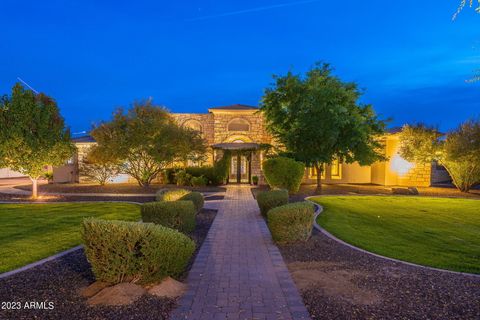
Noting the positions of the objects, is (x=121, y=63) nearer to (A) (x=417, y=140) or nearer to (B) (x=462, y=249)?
(A) (x=417, y=140)

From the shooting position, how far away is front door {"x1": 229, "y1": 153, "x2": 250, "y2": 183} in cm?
2480

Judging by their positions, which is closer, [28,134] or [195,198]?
[195,198]

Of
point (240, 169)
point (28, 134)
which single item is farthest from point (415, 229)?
point (240, 169)

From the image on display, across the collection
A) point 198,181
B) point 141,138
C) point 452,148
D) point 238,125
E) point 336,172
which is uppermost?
point 238,125

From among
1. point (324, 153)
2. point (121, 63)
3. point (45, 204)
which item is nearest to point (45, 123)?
point (45, 204)

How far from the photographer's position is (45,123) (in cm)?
1424

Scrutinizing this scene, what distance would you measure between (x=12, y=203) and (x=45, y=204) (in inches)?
64.5

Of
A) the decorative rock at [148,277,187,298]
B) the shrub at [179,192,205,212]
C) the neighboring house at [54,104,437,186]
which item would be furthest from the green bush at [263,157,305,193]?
the decorative rock at [148,277,187,298]

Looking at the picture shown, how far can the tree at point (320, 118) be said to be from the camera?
53.4 feet

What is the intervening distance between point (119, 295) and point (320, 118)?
45.8 feet

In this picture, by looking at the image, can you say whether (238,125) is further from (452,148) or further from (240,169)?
(452,148)

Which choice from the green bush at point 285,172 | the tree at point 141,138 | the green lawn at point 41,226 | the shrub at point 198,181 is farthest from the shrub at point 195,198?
the shrub at point 198,181

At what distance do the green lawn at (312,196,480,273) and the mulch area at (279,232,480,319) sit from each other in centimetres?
Result: 94

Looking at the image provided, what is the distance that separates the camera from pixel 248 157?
80.3 ft
